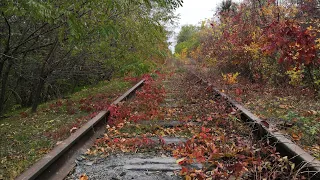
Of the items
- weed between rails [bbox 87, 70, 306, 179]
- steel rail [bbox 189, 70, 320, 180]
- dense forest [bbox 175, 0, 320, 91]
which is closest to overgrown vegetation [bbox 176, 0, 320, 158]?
dense forest [bbox 175, 0, 320, 91]

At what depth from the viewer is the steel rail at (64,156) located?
3.20 meters

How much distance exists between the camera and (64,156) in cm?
385

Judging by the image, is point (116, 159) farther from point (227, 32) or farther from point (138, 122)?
point (227, 32)

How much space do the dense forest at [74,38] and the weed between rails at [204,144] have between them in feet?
5.59

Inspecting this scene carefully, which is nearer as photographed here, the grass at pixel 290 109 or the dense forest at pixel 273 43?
the grass at pixel 290 109

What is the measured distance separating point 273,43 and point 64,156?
5787 mm

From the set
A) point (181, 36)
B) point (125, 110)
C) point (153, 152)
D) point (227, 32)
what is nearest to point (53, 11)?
point (153, 152)

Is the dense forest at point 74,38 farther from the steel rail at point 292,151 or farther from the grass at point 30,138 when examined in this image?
the steel rail at point 292,151

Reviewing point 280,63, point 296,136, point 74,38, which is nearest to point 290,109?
point 296,136

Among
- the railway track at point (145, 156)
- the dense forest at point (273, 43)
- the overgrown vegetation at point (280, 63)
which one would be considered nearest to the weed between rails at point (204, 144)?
the railway track at point (145, 156)

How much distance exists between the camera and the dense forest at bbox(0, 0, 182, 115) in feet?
17.0

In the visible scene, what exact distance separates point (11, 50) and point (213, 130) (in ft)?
15.7

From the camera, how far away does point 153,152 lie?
4188 millimetres

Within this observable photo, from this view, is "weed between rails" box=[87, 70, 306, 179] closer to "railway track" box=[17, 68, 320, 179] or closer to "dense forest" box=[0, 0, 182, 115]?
"railway track" box=[17, 68, 320, 179]
